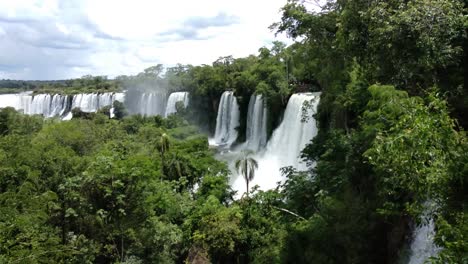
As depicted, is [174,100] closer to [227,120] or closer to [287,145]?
[227,120]

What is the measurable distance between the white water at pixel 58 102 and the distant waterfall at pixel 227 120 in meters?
28.3

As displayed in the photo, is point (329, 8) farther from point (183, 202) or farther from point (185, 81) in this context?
point (185, 81)

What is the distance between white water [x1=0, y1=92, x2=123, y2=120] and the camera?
69.9m

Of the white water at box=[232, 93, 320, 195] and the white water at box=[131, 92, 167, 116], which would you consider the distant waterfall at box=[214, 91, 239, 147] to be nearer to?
the white water at box=[232, 93, 320, 195]

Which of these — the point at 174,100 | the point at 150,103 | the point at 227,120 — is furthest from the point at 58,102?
the point at 227,120

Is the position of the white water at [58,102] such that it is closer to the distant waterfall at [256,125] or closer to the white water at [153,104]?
the white water at [153,104]

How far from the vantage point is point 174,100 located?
2223 inches

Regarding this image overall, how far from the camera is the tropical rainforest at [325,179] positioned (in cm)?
612

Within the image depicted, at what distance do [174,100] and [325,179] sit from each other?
1760 inches

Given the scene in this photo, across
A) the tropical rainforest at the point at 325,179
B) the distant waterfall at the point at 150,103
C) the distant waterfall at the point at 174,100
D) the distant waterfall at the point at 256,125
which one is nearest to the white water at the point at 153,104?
the distant waterfall at the point at 150,103

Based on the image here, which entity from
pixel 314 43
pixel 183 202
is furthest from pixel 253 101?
pixel 314 43

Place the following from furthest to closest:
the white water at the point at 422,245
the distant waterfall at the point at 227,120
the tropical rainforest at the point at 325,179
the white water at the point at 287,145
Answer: the distant waterfall at the point at 227,120 → the white water at the point at 287,145 → the white water at the point at 422,245 → the tropical rainforest at the point at 325,179

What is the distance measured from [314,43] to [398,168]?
7275mm

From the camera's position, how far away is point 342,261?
→ 434 inches
